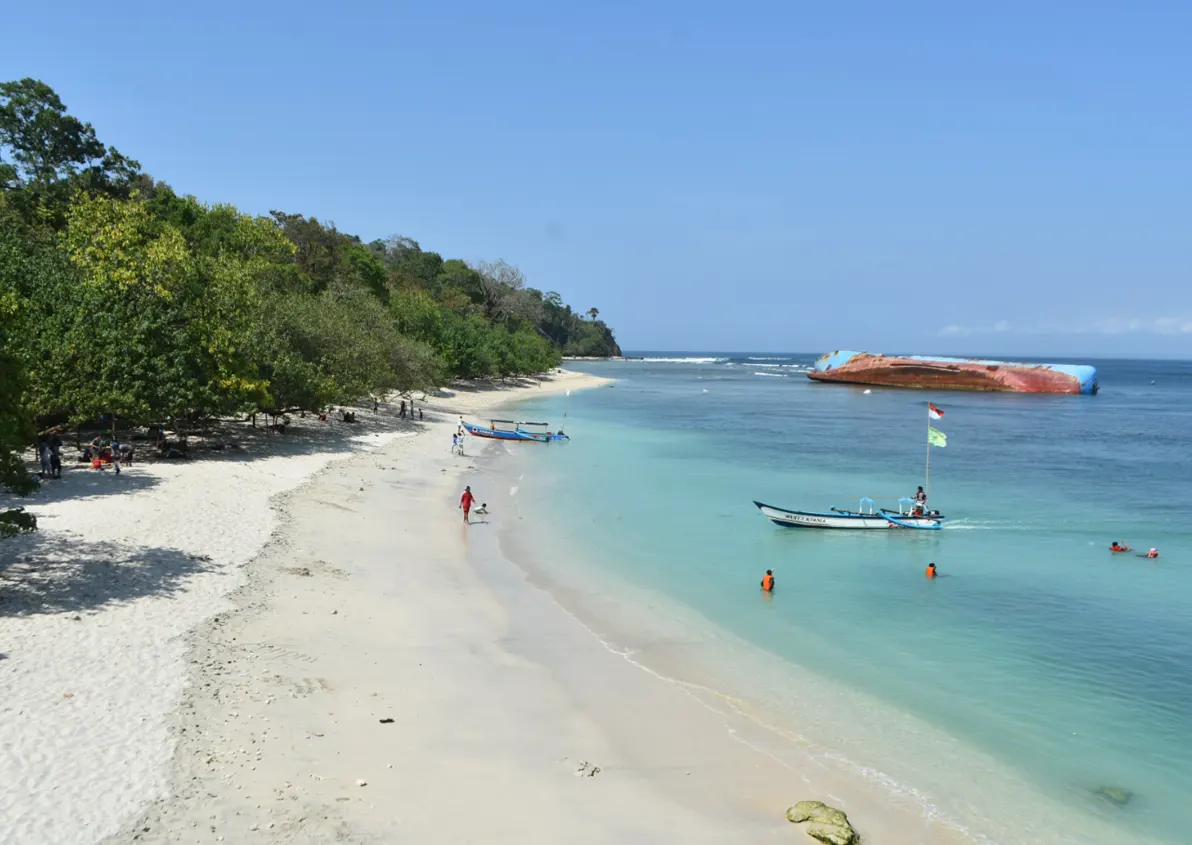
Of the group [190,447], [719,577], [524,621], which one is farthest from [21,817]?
[190,447]

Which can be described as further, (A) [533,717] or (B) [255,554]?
(B) [255,554]

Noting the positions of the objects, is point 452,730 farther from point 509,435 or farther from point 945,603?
point 509,435

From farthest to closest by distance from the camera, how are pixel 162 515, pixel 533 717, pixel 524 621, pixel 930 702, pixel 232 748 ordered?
pixel 162 515
pixel 524 621
pixel 930 702
pixel 533 717
pixel 232 748

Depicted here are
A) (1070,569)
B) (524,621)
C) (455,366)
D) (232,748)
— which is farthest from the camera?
(455,366)

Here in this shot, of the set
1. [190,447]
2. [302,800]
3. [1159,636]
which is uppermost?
[190,447]

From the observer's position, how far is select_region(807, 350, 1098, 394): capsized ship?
10950 cm

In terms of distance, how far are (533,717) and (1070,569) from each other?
1924 centimetres

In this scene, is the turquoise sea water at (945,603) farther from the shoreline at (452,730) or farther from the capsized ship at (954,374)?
the capsized ship at (954,374)

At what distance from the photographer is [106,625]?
12781 mm

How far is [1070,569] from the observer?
23.2 metres

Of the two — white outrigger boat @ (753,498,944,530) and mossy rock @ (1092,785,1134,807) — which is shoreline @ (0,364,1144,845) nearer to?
mossy rock @ (1092,785,1134,807)

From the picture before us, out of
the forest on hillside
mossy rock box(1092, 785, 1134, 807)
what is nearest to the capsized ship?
the forest on hillside

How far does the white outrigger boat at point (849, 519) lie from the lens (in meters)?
26.6

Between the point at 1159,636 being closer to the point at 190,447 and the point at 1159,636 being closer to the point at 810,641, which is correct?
the point at 810,641
